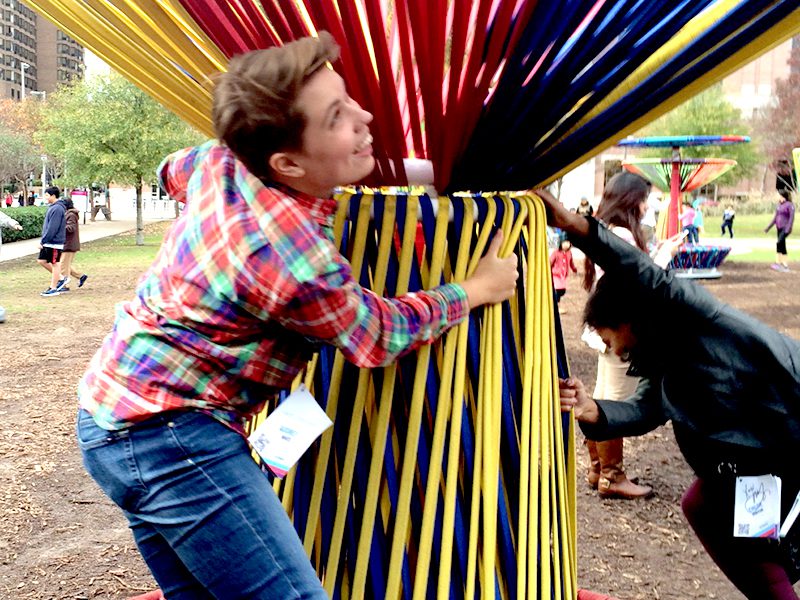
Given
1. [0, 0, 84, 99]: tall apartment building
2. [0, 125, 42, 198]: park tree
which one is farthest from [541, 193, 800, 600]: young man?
[0, 0, 84, 99]: tall apartment building

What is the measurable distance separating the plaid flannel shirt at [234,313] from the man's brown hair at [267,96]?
0.27 feet

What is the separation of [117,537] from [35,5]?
2.82 m

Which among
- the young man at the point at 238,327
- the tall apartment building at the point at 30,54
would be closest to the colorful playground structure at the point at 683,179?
the young man at the point at 238,327

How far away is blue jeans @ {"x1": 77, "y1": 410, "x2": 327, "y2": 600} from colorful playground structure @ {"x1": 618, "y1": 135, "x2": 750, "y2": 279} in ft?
39.3

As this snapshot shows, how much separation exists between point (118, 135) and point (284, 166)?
2501 centimetres

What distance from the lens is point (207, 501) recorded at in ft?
5.26

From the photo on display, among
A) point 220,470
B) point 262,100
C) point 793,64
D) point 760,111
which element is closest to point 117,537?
point 220,470

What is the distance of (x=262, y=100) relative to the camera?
1.53 m

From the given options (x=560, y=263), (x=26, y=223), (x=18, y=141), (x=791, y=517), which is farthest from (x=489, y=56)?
(x=18, y=141)

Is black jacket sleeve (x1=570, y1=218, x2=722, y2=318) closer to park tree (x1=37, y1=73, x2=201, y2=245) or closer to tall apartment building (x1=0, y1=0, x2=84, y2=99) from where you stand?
park tree (x1=37, y1=73, x2=201, y2=245)

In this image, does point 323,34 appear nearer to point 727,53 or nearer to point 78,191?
point 727,53

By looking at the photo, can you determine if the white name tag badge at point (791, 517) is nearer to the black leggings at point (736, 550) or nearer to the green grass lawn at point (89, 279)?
the black leggings at point (736, 550)

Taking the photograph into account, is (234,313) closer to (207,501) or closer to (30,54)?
(207,501)

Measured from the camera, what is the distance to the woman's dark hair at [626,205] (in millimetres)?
4848
